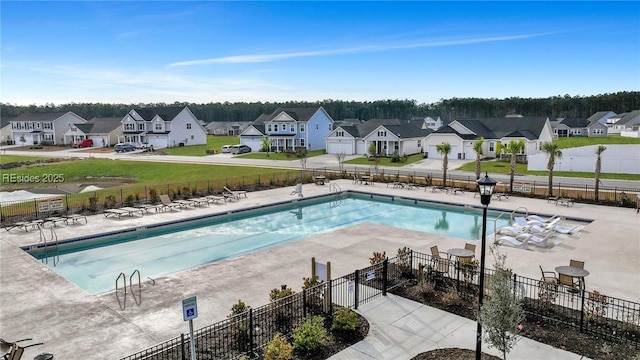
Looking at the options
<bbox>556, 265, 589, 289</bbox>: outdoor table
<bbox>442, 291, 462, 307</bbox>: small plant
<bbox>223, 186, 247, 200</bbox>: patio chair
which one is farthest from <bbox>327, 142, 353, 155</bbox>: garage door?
<bbox>442, 291, 462, 307</bbox>: small plant

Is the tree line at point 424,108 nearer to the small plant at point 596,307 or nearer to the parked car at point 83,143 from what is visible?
the parked car at point 83,143

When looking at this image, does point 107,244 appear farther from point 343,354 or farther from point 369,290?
point 343,354

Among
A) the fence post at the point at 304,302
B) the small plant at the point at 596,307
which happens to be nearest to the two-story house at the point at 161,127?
the fence post at the point at 304,302

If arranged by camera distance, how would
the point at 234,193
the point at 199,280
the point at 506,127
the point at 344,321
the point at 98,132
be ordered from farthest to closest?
the point at 98,132 < the point at 506,127 < the point at 234,193 < the point at 199,280 < the point at 344,321

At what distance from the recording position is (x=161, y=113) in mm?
77375

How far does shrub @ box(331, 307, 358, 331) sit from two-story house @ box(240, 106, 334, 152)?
191 feet

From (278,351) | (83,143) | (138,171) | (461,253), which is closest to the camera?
(278,351)

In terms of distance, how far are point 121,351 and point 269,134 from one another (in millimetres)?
61322

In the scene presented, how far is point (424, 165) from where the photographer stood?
1999 inches

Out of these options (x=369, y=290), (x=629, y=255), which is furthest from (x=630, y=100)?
(x=369, y=290)

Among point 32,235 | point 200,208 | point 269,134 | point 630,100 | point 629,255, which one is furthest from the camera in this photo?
point 630,100

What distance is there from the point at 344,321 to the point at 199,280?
6.31m

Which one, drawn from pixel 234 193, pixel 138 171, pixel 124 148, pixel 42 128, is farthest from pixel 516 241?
pixel 42 128

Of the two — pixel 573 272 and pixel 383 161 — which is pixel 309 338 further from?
pixel 383 161
